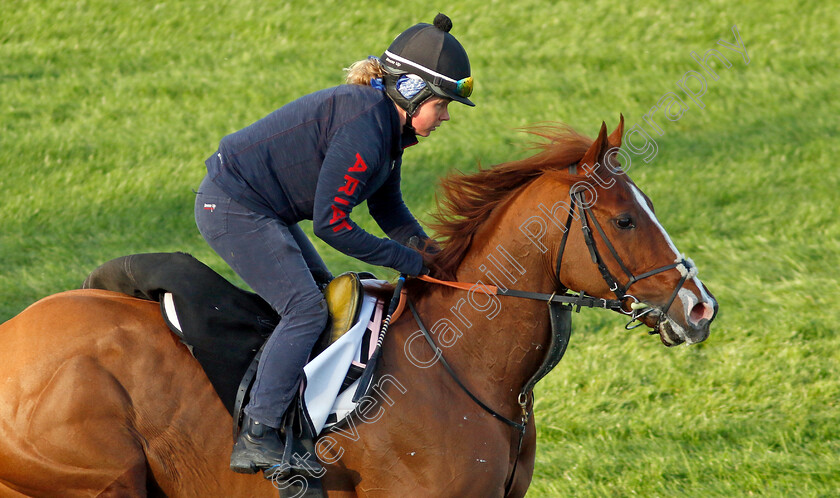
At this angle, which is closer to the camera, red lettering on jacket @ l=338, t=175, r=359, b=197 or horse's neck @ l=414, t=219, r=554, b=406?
red lettering on jacket @ l=338, t=175, r=359, b=197

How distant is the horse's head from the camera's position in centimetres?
376

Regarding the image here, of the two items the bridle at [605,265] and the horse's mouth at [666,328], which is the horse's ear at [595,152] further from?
the horse's mouth at [666,328]

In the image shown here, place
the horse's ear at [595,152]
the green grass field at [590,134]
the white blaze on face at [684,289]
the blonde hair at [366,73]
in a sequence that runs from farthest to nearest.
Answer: the green grass field at [590,134]
the blonde hair at [366,73]
the horse's ear at [595,152]
the white blaze on face at [684,289]

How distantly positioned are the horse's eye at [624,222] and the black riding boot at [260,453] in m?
1.70

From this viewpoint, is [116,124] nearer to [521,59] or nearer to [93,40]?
[93,40]

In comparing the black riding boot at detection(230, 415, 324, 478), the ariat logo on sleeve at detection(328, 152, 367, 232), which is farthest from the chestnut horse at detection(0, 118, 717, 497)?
the ariat logo on sleeve at detection(328, 152, 367, 232)

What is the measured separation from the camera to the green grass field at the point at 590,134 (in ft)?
21.8

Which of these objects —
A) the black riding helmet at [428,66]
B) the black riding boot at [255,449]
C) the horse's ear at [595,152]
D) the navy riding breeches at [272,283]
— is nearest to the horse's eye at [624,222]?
the horse's ear at [595,152]

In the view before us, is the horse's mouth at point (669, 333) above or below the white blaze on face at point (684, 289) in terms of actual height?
below

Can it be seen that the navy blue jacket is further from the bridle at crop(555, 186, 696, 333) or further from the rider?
the bridle at crop(555, 186, 696, 333)

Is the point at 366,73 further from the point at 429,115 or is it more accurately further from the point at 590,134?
the point at 590,134

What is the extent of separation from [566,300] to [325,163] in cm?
122

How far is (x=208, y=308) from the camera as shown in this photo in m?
3.94

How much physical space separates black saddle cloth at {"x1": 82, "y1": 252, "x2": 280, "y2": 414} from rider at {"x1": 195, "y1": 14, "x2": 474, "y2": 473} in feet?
0.45
